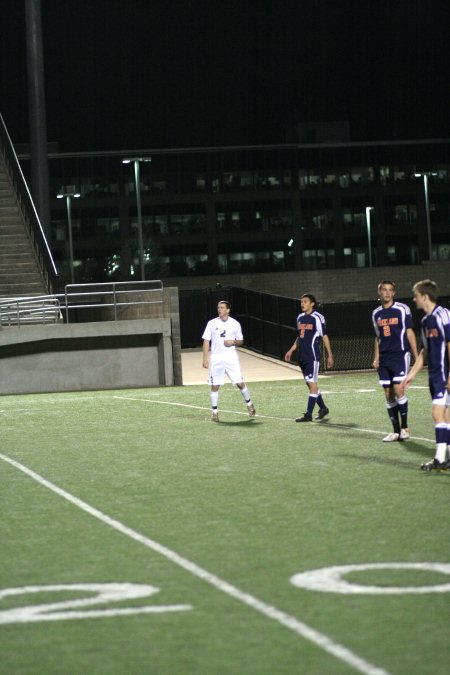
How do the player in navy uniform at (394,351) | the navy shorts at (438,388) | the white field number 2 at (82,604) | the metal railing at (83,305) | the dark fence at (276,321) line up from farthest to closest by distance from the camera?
1. the dark fence at (276,321)
2. the metal railing at (83,305)
3. the player in navy uniform at (394,351)
4. the navy shorts at (438,388)
5. the white field number 2 at (82,604)

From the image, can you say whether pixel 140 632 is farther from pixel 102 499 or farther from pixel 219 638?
pixel 102 499

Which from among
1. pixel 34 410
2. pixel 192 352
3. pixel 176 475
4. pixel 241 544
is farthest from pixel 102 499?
pixel 192 352

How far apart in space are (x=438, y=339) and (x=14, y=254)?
29.1 metres

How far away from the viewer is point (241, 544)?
329 inches

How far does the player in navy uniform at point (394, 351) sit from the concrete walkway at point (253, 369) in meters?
16.4

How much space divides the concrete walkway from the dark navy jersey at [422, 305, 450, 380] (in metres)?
19.9

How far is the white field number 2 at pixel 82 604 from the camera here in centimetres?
648

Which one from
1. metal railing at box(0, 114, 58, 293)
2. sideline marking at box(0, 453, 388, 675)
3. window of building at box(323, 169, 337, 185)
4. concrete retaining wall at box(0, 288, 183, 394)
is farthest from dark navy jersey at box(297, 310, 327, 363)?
window of building at box(323, 169, 337, 185)

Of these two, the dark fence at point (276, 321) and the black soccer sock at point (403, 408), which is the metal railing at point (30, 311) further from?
the black soccer sock at point (403, 408)

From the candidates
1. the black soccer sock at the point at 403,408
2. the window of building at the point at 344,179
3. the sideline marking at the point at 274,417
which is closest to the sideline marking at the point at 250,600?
the black soccer sock at the point at 403,408

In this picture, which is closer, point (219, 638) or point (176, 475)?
point (219, 638)

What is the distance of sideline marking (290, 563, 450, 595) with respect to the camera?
6.78 m

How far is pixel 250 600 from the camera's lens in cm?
668

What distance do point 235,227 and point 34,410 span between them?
9146 cm
